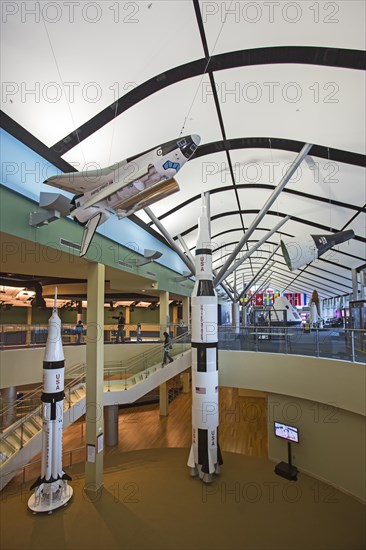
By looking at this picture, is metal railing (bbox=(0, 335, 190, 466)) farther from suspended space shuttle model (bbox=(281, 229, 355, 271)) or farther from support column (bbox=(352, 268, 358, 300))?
support column (bbox=(352, 268, 358, 300))

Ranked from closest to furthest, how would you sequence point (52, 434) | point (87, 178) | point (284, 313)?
point (87, 178), point (52, 434), point (284, 313)

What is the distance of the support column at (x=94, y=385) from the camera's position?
920 centimetres

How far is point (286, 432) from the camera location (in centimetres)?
1119

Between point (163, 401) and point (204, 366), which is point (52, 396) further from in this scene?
point (163, 401)

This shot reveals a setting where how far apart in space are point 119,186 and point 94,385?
6220 millimetres

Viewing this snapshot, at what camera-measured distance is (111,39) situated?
18.0 ft

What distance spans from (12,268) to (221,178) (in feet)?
27.4

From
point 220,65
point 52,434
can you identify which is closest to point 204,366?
point 52,434

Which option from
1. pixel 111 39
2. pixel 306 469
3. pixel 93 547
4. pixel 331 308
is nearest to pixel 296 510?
pixel 306 469

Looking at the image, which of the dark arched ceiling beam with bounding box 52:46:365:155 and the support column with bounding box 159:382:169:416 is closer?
the dark arched ceiling beam with bounding box 52:46:365:155

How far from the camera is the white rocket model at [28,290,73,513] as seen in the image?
27.9ft

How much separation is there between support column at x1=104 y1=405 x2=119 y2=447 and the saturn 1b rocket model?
4.97m

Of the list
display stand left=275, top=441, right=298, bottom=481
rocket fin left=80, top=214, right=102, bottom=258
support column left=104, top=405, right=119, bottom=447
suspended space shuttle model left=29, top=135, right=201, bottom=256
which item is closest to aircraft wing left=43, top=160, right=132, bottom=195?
suspended space shuttle model left=29, top=135, right=201, bottom=256

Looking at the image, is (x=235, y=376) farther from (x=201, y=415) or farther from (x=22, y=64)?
(x=22, y=64)
